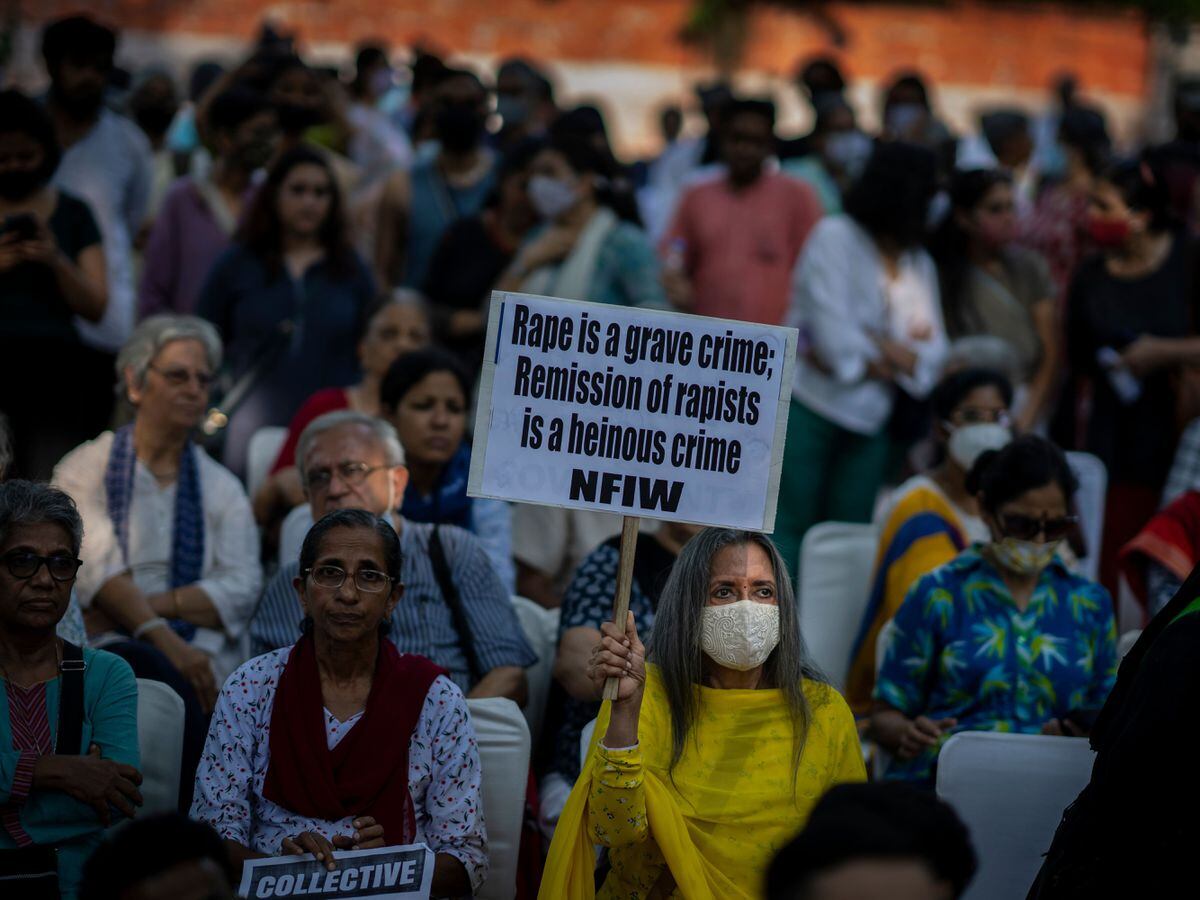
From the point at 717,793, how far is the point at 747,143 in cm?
489

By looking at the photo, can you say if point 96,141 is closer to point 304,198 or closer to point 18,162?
point 304,198

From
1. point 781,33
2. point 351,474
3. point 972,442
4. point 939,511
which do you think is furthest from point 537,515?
point 781,33

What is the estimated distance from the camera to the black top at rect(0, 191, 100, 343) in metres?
6.86

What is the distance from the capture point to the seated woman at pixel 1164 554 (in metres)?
6.00

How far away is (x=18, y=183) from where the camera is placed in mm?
6766

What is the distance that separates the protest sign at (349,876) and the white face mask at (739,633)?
907mm

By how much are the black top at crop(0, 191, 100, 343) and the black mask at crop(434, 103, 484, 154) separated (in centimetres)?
266

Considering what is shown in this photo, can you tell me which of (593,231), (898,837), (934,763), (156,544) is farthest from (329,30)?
(898,837)

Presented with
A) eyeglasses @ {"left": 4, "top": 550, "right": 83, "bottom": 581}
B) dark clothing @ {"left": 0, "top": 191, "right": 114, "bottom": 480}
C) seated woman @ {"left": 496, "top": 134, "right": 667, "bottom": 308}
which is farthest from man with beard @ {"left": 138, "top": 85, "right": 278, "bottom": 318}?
eyeglasses @ {"left": 4, "top": 550, "right": 83, "bottom": 581}

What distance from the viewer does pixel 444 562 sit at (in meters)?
5.36

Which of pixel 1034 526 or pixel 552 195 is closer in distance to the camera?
pixel 1034 526

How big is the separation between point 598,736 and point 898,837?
1.33 metres

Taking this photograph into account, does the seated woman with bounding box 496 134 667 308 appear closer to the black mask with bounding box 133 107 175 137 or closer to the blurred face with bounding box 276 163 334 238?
the blurred face with bounding box 276 163 334 238

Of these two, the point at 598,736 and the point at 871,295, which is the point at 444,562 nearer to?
the point at 598,736
